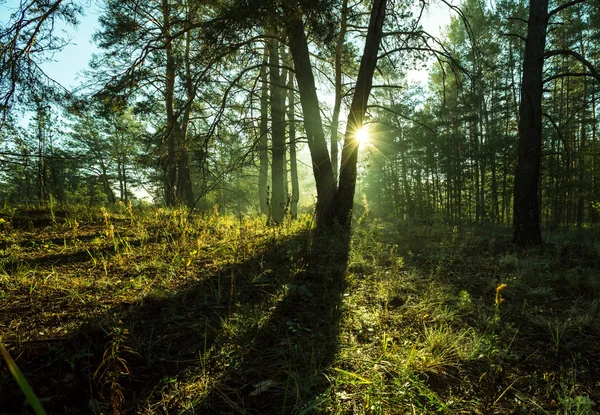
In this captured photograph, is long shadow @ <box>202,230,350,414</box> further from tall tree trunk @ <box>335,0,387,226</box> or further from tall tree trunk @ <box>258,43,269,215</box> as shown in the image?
tall tree trunk @ <box>335,0,387,226</box>

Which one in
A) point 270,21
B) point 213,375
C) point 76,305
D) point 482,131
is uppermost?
point 482,131

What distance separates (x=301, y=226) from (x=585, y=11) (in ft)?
67.4

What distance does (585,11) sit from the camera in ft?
48.0

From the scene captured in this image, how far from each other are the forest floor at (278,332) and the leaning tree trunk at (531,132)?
1.70 meters

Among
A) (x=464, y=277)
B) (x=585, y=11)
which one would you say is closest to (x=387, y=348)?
(x=464, y=277)

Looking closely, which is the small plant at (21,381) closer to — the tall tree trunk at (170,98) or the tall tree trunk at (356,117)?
the tall tree trunk at (170,98)

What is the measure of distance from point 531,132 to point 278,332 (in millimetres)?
6194

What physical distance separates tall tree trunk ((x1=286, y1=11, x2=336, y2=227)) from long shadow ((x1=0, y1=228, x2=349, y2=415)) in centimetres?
337

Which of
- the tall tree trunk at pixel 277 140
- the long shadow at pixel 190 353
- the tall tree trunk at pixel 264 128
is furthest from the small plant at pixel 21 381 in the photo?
the tall tree trunk at pixel 277 140

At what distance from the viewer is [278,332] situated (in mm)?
2152

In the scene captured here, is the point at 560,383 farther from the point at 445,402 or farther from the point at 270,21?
the point at 270,21

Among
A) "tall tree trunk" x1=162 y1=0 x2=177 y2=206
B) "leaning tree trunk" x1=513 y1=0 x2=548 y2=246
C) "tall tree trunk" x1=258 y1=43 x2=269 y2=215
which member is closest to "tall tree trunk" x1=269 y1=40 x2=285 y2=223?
"tall tree trunk" x1=258 y1=43 x2=269 y2=215

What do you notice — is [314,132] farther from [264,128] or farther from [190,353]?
[190,353]

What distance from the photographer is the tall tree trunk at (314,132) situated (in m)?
6.11
